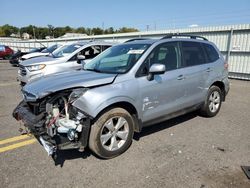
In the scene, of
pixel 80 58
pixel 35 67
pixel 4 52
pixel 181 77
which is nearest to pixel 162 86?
pixel 181 77

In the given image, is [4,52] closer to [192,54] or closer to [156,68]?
[192,54]

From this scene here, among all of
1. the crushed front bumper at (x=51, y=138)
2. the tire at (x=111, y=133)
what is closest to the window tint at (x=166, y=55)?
the tire at (x=111, y=133)

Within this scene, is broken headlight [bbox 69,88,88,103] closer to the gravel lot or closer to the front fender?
the front fender

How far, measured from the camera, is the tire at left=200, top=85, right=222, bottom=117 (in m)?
5.39

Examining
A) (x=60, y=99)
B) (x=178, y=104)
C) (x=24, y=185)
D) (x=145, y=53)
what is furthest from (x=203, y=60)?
(x=24, y=185)

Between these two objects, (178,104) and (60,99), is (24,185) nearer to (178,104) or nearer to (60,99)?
(60,99)

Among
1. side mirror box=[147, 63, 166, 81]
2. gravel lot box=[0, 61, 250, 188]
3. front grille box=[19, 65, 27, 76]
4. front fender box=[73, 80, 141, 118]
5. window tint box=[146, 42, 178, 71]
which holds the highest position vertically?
window tint box=[146, 42, 178, 71]

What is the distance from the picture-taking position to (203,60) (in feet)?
17.1

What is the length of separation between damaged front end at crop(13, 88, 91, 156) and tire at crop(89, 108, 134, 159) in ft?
0.54

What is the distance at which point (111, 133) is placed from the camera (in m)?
3.60

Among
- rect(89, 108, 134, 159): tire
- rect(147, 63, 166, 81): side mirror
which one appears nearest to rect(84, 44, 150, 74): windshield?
rect(147, 63, 166, 81): side mirror

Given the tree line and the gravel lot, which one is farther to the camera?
the tree line

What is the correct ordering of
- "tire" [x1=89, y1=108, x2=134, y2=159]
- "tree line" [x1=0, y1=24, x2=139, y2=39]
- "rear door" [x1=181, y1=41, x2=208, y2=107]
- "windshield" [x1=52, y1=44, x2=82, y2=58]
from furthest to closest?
1. "tree line" [x1=0, y1=24, x2=139, y2=39]
2. "windshield" [x1=52, y1=44, x2=82, y2=58]
3. "rear door" [x1=181, y1=41, x2=208, y2=107]
4. "tire" [x1=89, y1=108, x2=134, y2=159]

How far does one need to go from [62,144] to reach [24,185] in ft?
2.22
